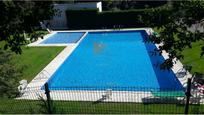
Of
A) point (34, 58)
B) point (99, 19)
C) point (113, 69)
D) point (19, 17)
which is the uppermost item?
point (19, 17)

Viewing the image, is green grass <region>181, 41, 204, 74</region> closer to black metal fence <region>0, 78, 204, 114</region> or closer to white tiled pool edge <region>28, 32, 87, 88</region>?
black metal fence <region>0, 78, 204, 114</region>

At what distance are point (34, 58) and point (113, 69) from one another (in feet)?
20.8

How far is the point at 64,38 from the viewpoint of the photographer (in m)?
35.2

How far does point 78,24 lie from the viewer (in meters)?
41.9

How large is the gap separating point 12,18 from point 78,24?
35.9 m

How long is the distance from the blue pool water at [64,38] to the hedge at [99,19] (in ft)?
12.2

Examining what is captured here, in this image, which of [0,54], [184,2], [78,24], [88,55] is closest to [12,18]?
[184,2]

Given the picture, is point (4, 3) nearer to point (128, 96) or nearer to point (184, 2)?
point (184, 2)

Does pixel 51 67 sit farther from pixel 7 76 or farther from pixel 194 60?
pixel 194 60

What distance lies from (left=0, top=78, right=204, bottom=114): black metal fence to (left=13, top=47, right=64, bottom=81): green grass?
4413 millimetres

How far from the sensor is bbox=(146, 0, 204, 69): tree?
24.8ft

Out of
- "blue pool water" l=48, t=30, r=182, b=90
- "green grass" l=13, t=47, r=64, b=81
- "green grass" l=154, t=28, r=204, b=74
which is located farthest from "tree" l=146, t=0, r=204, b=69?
"green grass" l=13, t=47, r=64, b=81

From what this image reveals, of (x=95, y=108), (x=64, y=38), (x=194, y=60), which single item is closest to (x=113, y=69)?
(x=194, y=60)

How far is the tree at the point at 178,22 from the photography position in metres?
7.57
